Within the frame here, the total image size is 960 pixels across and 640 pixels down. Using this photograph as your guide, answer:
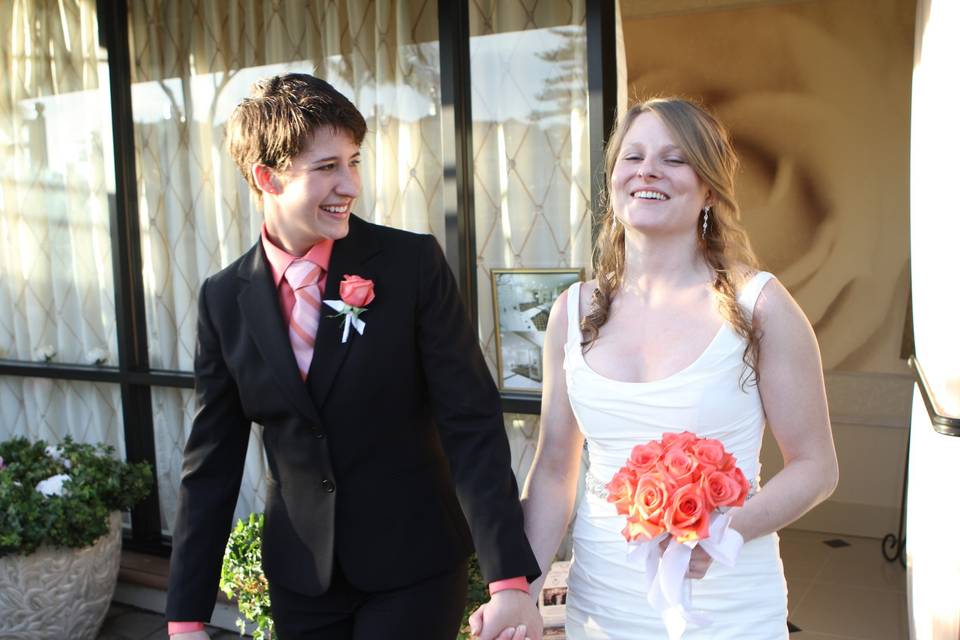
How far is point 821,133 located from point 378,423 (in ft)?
13.6

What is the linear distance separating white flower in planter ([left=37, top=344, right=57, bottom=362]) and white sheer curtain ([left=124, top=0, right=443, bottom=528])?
0.64 metres

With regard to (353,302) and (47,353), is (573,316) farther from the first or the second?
(47,353)

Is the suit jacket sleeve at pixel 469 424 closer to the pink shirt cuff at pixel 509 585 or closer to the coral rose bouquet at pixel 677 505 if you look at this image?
the pink shirt cuff at pixel 509 585

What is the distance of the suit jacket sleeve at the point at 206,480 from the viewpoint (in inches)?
80.7

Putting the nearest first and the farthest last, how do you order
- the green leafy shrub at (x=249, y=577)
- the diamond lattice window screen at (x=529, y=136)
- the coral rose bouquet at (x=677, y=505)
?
1. the coral rose bouquet at (x=677, y=505)
2. the green leafy shrub at (x=249, y=577)
3. the diamond lattice window screen at (x=529, y=136)

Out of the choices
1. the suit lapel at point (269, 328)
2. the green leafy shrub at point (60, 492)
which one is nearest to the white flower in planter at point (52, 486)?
the green leafy shrub at point (60, 492)

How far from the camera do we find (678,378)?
1.86 meters

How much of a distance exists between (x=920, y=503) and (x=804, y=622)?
157 cm

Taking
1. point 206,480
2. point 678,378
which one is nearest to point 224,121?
point 206,480

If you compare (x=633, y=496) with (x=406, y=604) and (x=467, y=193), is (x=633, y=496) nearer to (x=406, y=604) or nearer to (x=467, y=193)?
(x=406, y=604)

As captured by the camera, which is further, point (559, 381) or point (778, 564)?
point (559, 381)

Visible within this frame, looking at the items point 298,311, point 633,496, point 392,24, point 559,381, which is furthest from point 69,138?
point 633,496

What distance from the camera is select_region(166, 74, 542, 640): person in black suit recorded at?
1.84 meters

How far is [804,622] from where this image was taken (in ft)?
13.9
